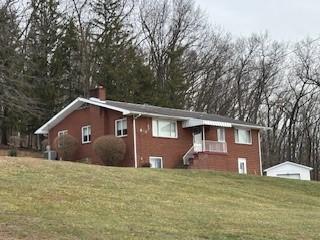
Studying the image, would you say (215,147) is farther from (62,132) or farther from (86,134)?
(62,132)

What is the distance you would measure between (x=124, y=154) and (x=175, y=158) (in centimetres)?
423

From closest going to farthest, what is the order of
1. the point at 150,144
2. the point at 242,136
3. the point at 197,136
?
the point at 150,144 < the point at 197,136 < the point at 242,136

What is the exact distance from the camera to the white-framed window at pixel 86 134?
148ft

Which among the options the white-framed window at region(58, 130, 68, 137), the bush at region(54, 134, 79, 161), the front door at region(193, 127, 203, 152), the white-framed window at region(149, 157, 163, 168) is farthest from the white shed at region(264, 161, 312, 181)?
the white-framed window at region(58, 130, 68, 137)

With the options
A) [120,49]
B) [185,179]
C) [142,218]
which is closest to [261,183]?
[185,179]

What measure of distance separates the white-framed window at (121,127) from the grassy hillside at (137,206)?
12.8m

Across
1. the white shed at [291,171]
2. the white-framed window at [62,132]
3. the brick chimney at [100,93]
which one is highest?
the brick chimney at [100,93]

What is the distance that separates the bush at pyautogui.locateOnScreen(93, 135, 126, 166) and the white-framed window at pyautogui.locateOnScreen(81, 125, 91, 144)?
443 cm

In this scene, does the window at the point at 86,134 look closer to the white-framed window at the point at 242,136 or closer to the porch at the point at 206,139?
the porch at the point at 206,139

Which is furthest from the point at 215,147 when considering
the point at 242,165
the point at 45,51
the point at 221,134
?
the point at 45,51

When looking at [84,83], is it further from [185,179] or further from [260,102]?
[185,179]

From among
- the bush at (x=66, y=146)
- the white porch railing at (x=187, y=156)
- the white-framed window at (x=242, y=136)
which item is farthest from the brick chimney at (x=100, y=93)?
the white-framed window at (x=242, y=136)

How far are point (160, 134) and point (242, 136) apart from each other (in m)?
8.24

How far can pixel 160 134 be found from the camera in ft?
141
